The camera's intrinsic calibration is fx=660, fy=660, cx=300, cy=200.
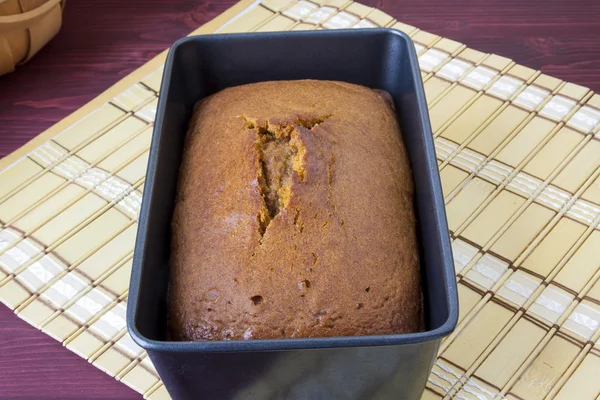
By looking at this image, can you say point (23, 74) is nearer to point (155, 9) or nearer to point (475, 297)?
point (155, 9)

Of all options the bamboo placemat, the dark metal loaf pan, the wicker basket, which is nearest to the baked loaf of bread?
the dark metal loaf pan

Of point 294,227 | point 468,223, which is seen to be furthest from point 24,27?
point 468,223

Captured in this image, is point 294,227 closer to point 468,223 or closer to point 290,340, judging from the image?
point 290,340

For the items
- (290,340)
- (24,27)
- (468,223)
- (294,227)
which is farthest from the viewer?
(24,27)

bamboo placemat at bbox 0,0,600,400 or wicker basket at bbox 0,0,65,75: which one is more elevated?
wicker basket at bbox 0,0,65,75

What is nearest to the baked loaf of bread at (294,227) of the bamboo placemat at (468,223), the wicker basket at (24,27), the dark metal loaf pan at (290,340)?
the dark metal loaf pan at (290,340)

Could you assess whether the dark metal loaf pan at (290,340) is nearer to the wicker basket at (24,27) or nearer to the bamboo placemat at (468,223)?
the bamboo placemat at (468,223)

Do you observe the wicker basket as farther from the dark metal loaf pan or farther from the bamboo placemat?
the dark metal loaf pan
